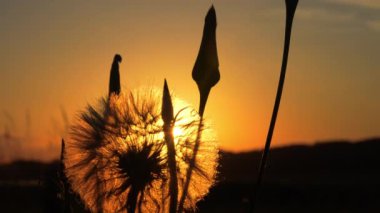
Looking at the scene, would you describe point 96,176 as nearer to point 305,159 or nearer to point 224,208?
point 224,208

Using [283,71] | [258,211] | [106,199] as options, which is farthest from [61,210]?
[258,211]

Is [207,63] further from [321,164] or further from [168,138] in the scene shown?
[321,164]

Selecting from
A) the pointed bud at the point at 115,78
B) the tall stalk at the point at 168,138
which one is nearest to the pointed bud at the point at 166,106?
the tall stalk at the point at 168,138

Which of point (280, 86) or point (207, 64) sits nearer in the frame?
point (280, 86)

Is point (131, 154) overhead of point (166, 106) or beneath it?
beneath

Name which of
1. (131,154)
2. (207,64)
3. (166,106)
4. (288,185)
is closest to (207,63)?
(207,64)

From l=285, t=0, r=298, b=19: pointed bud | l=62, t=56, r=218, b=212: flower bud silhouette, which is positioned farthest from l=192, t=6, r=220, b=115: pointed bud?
l=285, t=0, r=298, b=19: pointed bud

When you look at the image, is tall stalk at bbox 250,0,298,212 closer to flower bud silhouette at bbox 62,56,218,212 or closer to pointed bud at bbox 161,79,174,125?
pointed bud at bbox 161,79,174,125
